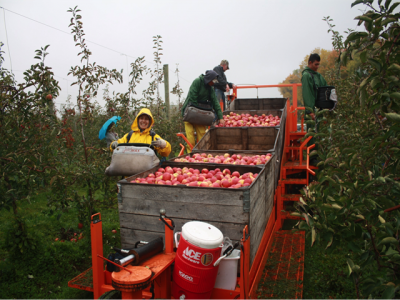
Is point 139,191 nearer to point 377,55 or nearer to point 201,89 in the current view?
point 377,55

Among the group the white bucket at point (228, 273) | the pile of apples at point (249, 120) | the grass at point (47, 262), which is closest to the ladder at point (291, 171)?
the pile of apples at point (249, 120)

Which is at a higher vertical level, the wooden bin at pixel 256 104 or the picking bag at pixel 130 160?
the wooden bin at pixel 256 104

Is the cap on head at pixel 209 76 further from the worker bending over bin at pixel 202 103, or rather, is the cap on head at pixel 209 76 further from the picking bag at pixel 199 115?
the picking bag at pixel 199 115

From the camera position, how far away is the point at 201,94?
6656 mm

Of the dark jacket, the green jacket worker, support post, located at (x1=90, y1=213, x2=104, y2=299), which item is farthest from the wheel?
the dark jacket

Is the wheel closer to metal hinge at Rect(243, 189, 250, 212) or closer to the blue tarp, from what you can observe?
metal hinge at Rect(243, 189, 250, 212)

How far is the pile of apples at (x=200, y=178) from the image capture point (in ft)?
11.4

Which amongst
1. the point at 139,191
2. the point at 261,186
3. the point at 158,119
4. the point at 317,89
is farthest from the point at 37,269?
the point at 317,89

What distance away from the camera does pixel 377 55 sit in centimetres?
146

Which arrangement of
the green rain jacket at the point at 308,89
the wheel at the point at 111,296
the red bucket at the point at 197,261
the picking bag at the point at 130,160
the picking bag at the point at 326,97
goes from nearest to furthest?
1. the wheel at the point at 111,296
2. the red bucket at the point at 197,261
3. the picking bag at the point at 130,160
4. the picking bag at the point at 326,97
5. the green rain jacket at the point at 308,89

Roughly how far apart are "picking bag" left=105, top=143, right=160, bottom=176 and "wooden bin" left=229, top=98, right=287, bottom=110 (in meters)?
4.91

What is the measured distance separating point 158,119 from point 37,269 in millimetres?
4786

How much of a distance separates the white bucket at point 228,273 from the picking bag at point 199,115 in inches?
161

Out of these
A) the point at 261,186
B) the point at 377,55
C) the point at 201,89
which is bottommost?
the point at 261,186
